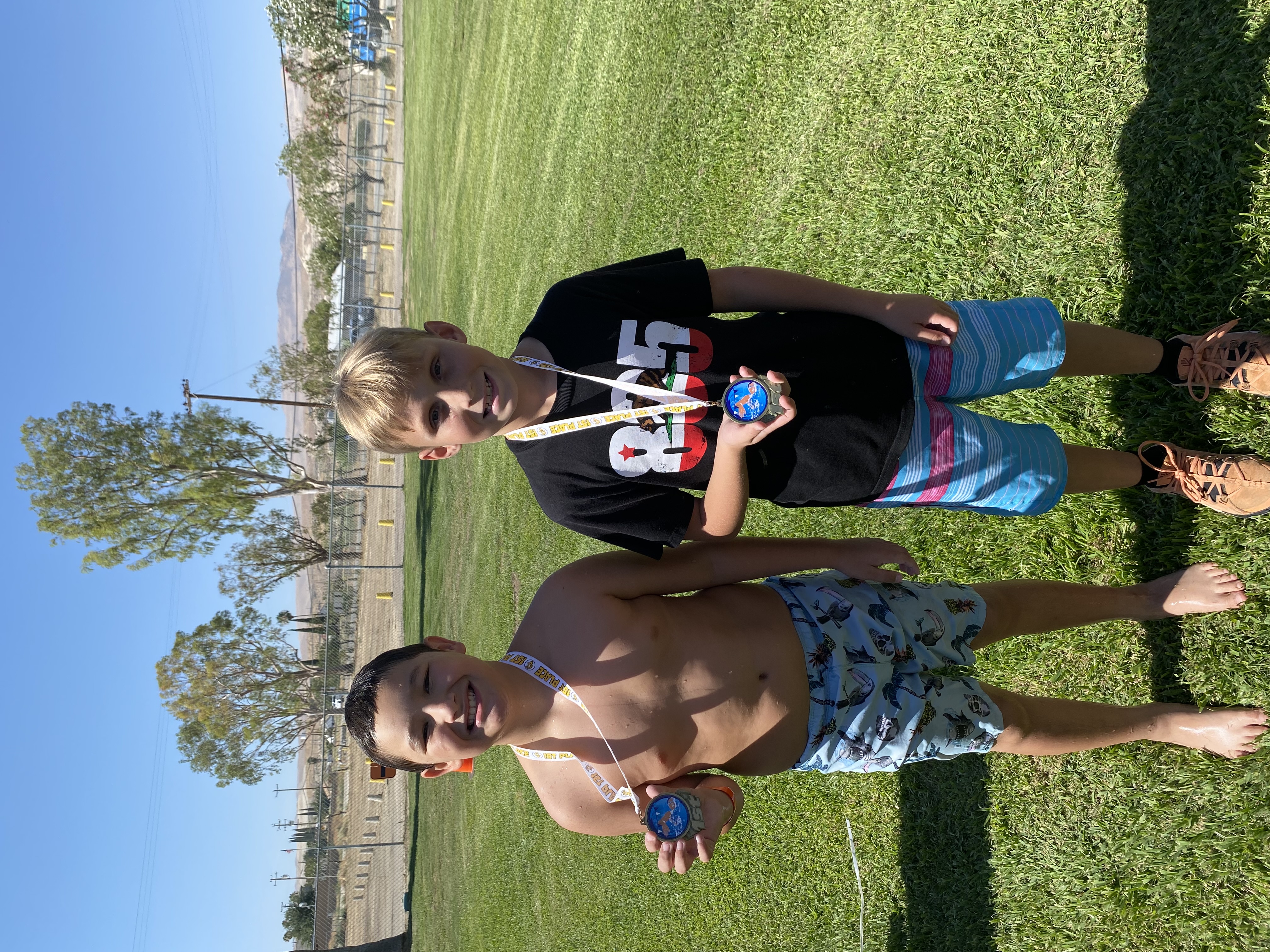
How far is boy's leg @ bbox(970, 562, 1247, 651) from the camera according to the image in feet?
8.81

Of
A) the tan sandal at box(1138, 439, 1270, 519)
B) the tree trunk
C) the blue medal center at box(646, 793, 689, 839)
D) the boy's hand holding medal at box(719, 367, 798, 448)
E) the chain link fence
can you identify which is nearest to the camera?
the boy's hand holding medal at box(719, 367, 798, 448)

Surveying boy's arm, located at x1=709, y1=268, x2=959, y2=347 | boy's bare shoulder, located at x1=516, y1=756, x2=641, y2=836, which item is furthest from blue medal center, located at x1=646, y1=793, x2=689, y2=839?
boy's arm, located at x1=709, y1=268, x2=959, y2=347

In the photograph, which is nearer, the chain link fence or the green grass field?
the green grass field

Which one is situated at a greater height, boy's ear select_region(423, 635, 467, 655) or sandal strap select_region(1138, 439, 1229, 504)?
sandal strap select_region(1138, 439, 1229, 504)

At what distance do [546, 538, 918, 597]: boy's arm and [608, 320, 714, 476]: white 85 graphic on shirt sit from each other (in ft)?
1.06

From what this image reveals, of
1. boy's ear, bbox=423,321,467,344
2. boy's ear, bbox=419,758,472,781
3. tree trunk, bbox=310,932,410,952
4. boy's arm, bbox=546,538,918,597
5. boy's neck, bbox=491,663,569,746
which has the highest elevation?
boy's ear, bbox=423,321,467,344

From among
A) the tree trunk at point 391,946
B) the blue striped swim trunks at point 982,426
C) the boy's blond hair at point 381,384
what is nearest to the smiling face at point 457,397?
the boy's blond hair at point 381,384

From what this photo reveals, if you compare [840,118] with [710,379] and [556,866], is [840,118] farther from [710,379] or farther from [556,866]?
[556,866]

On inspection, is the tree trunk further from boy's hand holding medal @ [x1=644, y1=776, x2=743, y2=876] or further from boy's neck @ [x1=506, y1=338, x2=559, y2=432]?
boy's neck @ [x1=506, y1=338, x2=559, y2=432]

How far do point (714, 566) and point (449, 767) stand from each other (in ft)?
3.63

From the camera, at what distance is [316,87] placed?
80.3 feet

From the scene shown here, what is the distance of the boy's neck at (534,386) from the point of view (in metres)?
2.46

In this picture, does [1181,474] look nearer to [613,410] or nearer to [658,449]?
[658,449]

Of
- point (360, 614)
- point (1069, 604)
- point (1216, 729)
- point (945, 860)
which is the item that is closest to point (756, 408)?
point (1069, 604)
